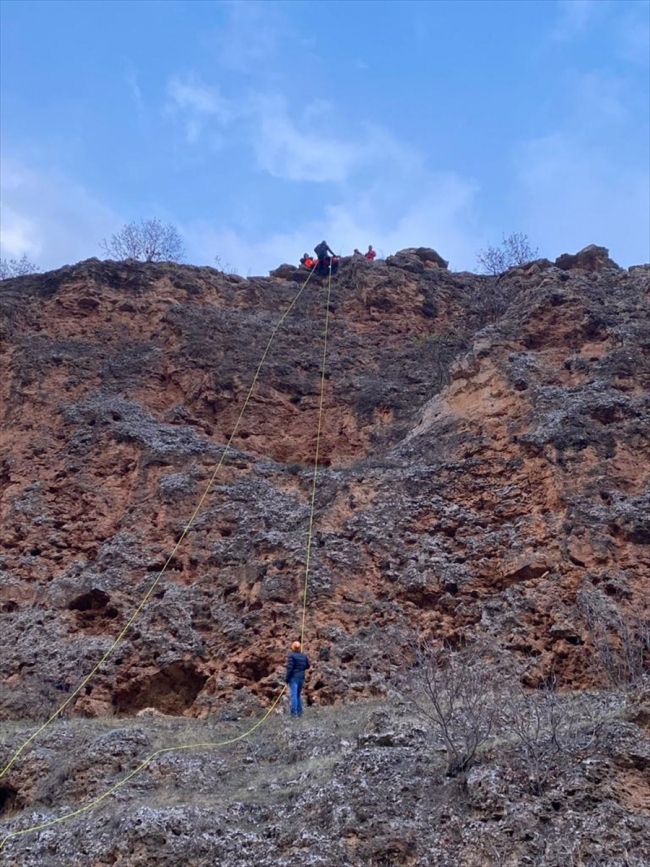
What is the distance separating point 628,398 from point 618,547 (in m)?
3.32

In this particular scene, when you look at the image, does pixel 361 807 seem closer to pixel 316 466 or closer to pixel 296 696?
pixel 296 696

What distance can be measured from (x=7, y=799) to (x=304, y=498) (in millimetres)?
6944

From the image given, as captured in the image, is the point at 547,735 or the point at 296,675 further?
the point at 296,675

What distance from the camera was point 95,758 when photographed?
32.5 feet

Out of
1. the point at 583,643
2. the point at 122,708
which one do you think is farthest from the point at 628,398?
the point at 122,708

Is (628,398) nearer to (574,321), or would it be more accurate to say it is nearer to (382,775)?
(574,321)

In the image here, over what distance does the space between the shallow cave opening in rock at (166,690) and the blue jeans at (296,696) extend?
1.69 meters

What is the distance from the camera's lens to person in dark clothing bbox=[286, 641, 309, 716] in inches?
464

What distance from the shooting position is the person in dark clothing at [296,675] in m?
11.8

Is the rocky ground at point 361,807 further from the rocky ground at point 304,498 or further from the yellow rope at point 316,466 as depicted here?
the yellow rope at point 316,466

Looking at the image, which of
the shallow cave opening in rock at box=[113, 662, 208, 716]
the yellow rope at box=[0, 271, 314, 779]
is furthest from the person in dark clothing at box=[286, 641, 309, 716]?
the yellow rope at box=[0, 271, 314, 779]

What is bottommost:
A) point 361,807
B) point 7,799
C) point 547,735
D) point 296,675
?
point 7,799

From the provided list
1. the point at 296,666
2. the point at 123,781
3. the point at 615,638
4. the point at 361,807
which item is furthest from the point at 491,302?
the point at 361,807

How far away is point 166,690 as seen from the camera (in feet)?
43.0
